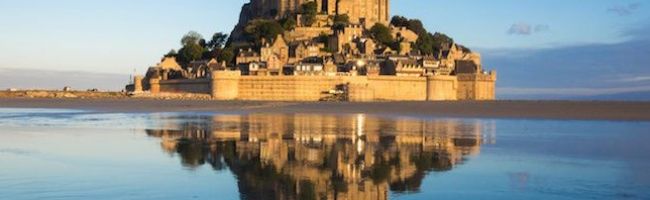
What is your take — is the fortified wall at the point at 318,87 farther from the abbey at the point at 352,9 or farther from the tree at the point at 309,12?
the abbey at the point at 352,9

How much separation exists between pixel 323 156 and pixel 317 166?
5.34ft

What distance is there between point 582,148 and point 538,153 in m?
1.69

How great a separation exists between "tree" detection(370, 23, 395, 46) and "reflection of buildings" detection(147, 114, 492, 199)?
2039 inches

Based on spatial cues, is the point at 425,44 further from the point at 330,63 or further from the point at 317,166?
the point at 317,166

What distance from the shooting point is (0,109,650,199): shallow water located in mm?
9258

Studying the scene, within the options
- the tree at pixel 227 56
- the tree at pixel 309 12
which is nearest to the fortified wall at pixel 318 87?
the tree at pixel 227 56

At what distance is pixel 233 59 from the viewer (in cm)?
7025

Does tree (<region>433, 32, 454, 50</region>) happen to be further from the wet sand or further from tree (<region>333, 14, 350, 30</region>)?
the wet sand

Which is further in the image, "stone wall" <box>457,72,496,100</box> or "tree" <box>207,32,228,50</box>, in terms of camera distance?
"tree" <box>207,32,228,50</box>

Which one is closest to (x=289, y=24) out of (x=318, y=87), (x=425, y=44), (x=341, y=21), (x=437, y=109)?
(x=341, y=21)

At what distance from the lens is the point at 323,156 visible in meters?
13.5

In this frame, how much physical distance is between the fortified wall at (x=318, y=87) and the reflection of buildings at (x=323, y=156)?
3881cm

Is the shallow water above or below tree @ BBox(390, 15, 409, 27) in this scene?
below

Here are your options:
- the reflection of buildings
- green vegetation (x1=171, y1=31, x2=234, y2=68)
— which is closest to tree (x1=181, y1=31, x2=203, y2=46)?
green vegetation (x1=171, y1=31, x2=234, y2=68)
